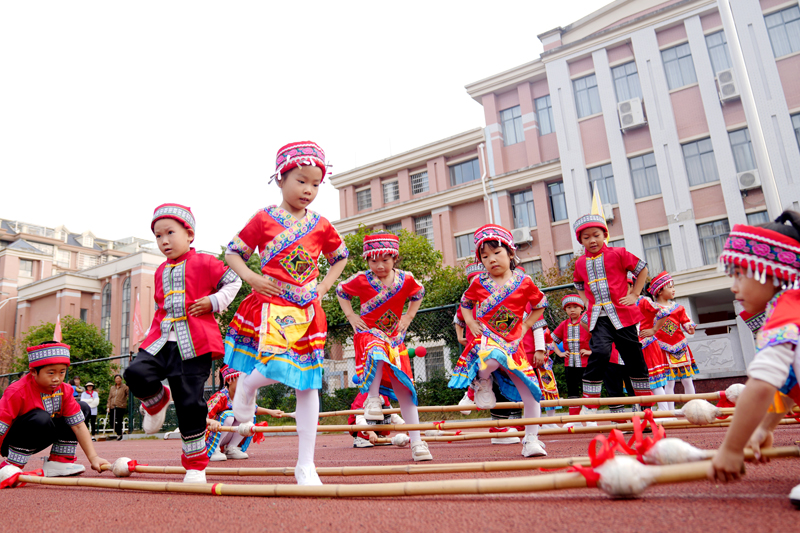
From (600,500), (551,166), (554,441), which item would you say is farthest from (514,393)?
(551,166)

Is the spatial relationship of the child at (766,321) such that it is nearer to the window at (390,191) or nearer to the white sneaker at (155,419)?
the white sneaker at (155,419)

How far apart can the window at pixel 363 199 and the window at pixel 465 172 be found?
599 cm

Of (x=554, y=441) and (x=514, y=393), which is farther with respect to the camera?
(x=554, y=441)

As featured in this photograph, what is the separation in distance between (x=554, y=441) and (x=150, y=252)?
4537 cm

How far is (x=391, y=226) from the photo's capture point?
32.9 m

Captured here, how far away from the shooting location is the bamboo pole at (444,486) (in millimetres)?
1928

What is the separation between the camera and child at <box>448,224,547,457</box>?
441cm

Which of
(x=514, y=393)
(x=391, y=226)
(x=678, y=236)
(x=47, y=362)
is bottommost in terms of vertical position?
(x=514, y=393)

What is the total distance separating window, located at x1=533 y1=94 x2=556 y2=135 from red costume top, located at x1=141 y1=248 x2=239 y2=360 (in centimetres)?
2565

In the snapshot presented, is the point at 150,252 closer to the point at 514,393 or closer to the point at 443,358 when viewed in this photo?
the point at 443,358

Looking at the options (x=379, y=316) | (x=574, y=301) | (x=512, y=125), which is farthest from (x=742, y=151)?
(x=379, y=316)

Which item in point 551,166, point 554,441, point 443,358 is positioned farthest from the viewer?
point 551,166

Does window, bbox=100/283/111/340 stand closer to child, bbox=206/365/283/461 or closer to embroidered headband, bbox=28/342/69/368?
child, bbox=206/365/283/461

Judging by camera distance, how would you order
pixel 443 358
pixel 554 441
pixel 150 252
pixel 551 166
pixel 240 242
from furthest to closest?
1. pixel 150 252
2. pixel 551 166
3. pixel 443 358
4. pixel 554 441
5. pixel 240 242
